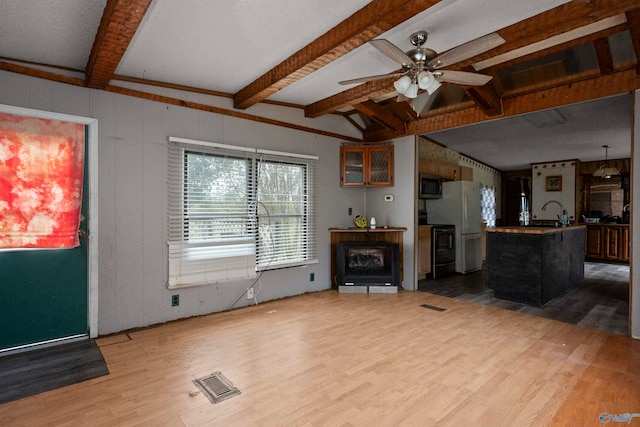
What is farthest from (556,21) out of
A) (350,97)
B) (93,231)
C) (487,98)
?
(93,231)

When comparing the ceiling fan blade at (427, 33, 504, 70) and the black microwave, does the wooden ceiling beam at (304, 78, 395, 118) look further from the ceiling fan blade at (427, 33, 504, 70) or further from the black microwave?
the black microwave

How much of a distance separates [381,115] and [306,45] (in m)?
2.11

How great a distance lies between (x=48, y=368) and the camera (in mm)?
2498

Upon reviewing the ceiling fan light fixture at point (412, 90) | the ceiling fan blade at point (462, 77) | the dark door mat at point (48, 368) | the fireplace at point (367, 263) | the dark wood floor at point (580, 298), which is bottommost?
the dark door mat at point (48, 368)

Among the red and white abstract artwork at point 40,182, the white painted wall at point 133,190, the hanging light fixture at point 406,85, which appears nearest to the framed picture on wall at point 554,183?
the hanging light fixture at point 406,85

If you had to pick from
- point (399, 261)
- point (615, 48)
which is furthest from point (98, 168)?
point (615, 48)

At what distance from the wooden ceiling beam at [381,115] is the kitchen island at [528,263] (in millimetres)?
2027

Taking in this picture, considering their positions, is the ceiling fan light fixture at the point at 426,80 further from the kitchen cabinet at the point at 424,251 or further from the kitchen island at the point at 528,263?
the kitchen cabinet at the point at 424,251

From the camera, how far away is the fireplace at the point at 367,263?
471cm

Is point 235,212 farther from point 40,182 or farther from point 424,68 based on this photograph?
point 424,68

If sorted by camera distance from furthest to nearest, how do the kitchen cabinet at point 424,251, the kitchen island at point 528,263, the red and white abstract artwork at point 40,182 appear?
the kitchen cabinet at point 424,251 → the kitchen island at point 528,263 → the red and white abstract artwork at point 40,182

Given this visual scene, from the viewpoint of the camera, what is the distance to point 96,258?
3.09 m

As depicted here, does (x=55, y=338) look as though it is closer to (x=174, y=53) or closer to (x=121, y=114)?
(x=121, y=114)

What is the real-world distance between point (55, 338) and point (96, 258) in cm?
79
